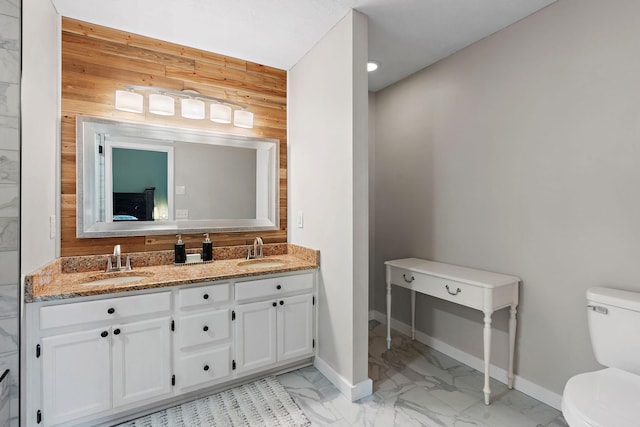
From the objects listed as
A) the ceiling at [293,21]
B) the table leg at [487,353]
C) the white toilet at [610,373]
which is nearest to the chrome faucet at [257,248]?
the ceiling at [293,21]

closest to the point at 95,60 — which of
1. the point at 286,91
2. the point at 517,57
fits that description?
the point at 286,91

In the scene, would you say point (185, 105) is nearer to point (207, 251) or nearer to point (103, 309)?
point (207, 251)

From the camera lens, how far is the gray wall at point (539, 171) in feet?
5.45

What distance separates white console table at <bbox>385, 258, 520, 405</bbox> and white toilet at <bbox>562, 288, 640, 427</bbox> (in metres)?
0.44

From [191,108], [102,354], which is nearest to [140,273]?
[102,354]

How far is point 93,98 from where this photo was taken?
6.97 ft

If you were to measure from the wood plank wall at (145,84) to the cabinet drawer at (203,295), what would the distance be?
0.61m

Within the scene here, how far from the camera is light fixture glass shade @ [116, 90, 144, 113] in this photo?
2.15 metres

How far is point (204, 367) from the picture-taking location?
1.97m

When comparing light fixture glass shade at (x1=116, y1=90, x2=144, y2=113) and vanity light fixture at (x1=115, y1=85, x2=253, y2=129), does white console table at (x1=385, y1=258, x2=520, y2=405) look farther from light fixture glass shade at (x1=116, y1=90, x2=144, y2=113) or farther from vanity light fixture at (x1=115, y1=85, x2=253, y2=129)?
light fixture glass shade at (x1=116, y1=90, x2=144, y2=113)

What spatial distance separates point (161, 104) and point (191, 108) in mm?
205

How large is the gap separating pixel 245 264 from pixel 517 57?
8.07 ft

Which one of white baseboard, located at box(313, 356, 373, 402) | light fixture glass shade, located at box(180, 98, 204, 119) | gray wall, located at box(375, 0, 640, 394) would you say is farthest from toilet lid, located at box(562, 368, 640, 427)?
light fixture glass shade, located at box(180, 98, 204, 119)

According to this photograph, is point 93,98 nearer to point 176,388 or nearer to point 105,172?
point 105,172
